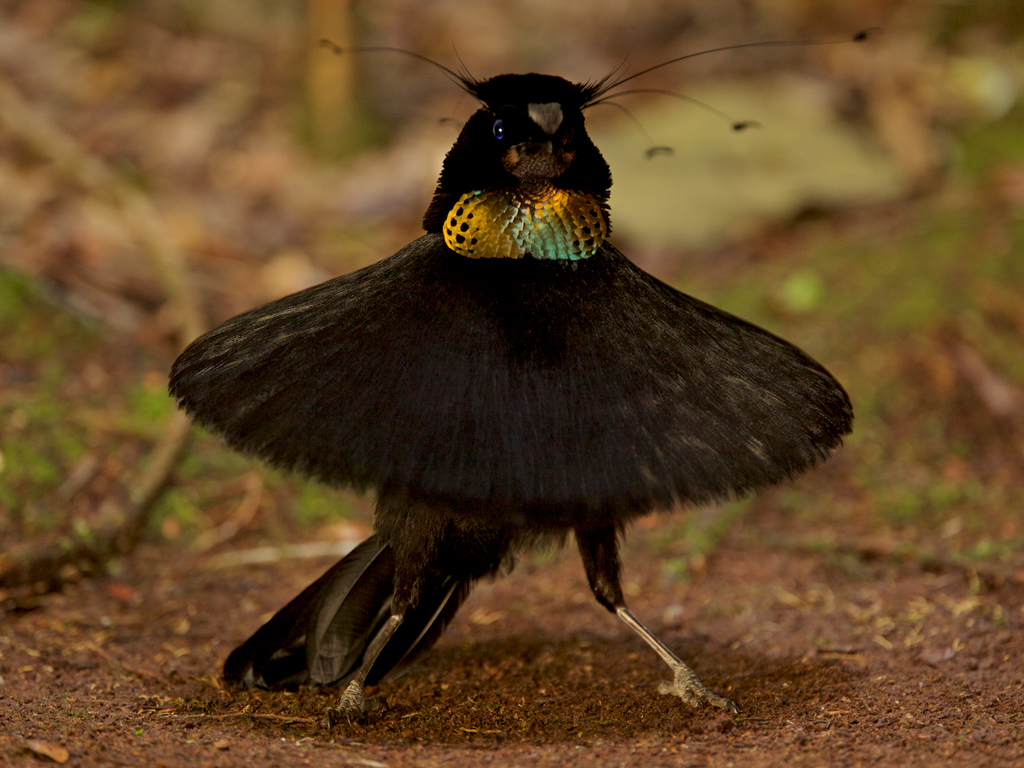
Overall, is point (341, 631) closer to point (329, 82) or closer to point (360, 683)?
point (360, 683)

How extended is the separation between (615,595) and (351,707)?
75 centimetres

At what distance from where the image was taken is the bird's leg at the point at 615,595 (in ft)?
8.75

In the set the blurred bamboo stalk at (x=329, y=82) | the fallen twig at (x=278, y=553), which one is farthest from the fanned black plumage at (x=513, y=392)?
the blurred bamboo stalk at (x=329, y=82)

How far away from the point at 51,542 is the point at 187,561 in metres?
0.51

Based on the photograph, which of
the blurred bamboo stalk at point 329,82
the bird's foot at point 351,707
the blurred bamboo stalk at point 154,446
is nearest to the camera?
the bird's foot at point 351,707

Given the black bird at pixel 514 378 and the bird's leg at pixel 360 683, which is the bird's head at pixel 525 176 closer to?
the black bird at pixel 514 378

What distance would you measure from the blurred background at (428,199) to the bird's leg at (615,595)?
45.1 inches

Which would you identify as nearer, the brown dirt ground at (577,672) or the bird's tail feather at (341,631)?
the brown dirt ground at (577,672)

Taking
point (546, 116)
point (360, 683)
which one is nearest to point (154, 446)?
point (360, 683)

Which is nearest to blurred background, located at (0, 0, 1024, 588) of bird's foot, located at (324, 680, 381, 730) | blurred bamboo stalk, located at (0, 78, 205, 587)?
blurred bamboo stalk, located at (0, 78, 205, 587)

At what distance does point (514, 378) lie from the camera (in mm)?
2266

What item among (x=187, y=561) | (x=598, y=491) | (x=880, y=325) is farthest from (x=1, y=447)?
(x=880, y=325)

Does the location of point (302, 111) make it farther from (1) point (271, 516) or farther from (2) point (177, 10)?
(1) point (271, 516)

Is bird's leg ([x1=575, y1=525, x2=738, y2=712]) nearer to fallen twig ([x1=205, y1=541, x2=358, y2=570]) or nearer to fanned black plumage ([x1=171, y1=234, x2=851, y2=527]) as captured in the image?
fanned black plumage ([x1=171, y1=234, x2=851, y2=527])
